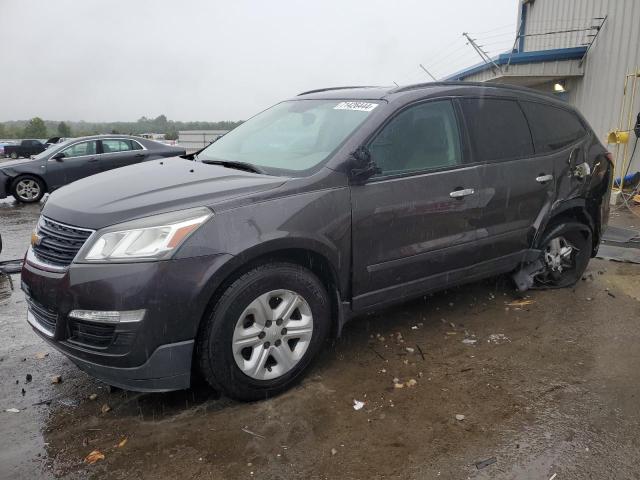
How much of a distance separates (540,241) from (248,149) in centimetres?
262

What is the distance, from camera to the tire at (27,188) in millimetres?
11898

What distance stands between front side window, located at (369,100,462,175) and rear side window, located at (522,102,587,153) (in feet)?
3.13

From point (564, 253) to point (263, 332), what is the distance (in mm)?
3238

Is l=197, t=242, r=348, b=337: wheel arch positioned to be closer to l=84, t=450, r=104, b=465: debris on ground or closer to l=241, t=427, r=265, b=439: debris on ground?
l=241, t=427, r=265, b=439: debris on ground

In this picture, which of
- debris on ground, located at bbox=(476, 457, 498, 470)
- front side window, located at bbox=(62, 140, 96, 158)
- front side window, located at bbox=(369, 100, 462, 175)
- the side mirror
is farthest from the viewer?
front side window, located at bbox=(62, 140, 96, 158)

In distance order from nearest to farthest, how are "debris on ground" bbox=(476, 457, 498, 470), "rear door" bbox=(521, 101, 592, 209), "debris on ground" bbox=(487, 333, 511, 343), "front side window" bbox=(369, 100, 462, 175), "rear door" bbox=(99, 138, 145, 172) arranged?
"debris on ground" bbox=(476, 457, 498, 470) → "front side window" bbox=(369, 100, 462, 175) → "debris on ground" bbox=(487, 333, 511, 343) → "rear door" bbox=(521, 101, 592, 209) → "rear door" bbox=(99, 138, 145, 172)

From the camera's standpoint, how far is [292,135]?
3824mm

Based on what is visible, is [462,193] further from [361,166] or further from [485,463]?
[485,463]

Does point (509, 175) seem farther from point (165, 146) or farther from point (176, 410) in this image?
point (165, 146)

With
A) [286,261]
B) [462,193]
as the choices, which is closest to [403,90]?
[462,193]

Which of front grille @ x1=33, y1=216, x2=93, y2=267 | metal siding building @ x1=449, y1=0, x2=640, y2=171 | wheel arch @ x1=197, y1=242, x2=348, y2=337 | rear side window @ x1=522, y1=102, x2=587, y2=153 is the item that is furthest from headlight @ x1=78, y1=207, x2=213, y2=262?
metal siding building @ x1=449, y1=0, x2=640, y2=171

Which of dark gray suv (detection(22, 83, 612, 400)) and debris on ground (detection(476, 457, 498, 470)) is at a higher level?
dark gray suv (detection(22, 83, 612, 400))

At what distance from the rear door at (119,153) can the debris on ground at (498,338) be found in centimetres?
1049

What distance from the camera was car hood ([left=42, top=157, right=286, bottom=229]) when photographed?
109 inches
